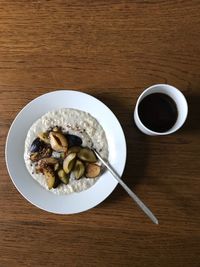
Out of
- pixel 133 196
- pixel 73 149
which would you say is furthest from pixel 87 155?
pixel 133 196

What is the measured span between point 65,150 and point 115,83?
0.20m

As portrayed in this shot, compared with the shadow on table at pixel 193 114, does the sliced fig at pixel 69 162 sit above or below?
below

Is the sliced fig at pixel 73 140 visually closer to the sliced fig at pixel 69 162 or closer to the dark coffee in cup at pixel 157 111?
the sliced fig at pixel 69 162

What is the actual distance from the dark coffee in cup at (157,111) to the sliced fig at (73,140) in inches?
6.0

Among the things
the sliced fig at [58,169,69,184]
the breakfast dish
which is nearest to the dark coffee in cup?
the breakfast dish

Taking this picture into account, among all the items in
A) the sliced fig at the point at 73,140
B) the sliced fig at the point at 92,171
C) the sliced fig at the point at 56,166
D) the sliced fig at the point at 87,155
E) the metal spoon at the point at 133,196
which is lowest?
the metal spoon at the point at 133,196

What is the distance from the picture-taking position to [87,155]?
0.89 metres

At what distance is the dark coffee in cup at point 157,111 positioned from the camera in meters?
0.86

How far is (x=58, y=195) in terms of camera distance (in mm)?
899

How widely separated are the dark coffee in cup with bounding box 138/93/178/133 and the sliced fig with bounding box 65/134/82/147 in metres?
0.15

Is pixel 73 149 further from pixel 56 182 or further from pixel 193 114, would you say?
pixel 193 114

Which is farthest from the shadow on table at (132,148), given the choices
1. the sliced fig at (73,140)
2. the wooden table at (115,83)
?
the sliced fig at (73,140)

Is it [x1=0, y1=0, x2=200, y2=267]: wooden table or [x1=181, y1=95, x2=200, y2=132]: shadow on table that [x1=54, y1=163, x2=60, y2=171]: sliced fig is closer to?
[x1=0, y1=0, x2=200, y2=267]: wooden table

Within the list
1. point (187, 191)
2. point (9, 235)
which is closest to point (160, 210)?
point (187, 191)
